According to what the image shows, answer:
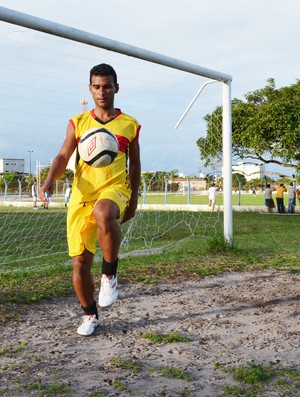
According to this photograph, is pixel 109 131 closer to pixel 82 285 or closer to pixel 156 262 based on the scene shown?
pixel 82 285

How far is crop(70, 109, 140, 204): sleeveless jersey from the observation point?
13.2 feet

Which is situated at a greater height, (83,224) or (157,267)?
(83,224)

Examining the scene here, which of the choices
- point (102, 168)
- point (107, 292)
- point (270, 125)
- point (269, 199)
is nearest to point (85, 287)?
point (107, 292)

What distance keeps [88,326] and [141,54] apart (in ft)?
16.8

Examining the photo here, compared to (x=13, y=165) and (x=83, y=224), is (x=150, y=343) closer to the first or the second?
(x=83, y=224)

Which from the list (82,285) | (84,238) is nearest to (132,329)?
(82,285)

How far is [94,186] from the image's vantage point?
13.1 feet

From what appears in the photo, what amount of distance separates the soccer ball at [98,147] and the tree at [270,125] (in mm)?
17798

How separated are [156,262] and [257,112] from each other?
54.2ft

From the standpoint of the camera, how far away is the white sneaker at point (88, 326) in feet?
13.5

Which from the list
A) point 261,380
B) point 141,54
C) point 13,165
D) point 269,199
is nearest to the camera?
point 261,380

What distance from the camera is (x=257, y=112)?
23141mm

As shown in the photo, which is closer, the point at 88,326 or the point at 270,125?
the point at 88,326

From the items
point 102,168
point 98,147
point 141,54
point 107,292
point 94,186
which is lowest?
point 107,292
